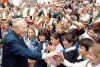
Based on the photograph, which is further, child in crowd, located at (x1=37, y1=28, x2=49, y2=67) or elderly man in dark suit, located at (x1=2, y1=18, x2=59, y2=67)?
child in crowd, located at (x1=37, y1=28, x2=49, y2=67)

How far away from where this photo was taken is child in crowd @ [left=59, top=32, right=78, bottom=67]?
418cm

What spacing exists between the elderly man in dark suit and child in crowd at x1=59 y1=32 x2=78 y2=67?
0.47 meters

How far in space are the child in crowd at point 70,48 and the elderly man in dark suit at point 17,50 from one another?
465mm

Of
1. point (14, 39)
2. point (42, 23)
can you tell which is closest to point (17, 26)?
point (14, 39)

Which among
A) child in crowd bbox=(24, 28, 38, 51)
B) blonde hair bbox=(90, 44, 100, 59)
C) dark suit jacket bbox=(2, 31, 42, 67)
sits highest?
blonde hair bbox=(90, 44, 100, 59)

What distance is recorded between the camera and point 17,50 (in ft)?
12.7

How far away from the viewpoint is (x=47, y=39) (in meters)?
5.97

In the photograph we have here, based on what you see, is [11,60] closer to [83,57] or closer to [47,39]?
[83,57]

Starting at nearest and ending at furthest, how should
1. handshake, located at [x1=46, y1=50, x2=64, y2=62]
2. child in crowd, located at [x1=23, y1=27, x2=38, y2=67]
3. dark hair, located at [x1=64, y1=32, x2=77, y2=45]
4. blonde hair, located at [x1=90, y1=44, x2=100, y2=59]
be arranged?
blonde hair, located at [x1=90, y1=44, x2=100, y2=59]
handshake, located at [x1=46, y1=50, x2=64, y2=62]
dark hair, located at [x1=64, y1=32, x2=77, y2=45]
child in crowd, located at [x1=23, y1=27, x2=38, y2=67]

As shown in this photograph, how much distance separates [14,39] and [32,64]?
162cm

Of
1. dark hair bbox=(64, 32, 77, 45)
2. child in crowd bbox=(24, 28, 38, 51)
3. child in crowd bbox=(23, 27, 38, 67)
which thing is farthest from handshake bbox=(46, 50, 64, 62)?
child in crowd bbox=(24, 28, 38, 51)

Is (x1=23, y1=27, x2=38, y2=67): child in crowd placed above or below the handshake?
below

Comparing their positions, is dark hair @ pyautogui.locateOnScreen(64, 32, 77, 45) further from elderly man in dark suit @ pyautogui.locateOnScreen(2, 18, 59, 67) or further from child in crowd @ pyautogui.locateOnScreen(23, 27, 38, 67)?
child in crowd @ pyautogui.locateOnScreen(23, 27, 38, 67)

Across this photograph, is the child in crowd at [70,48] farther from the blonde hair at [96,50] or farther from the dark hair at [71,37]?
the blonde hair at [96,50]
